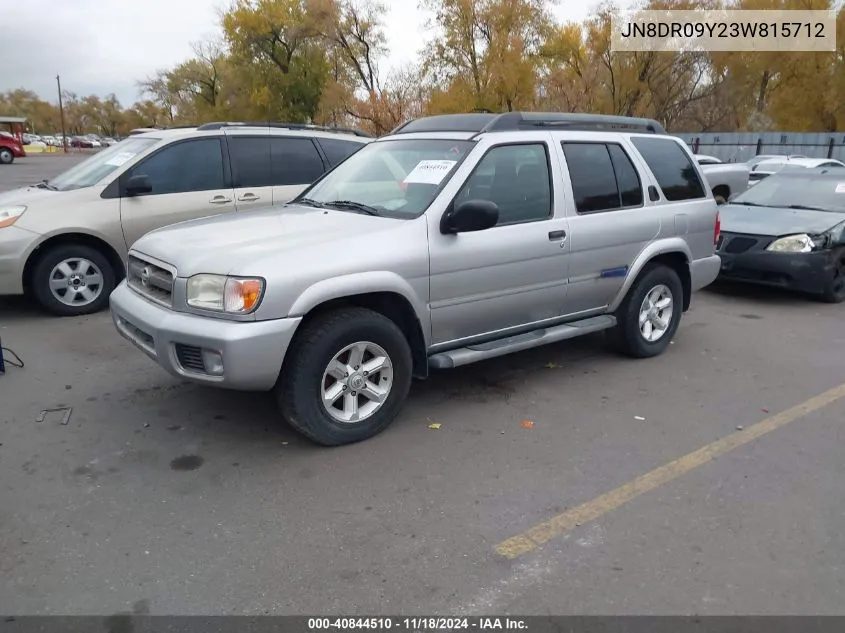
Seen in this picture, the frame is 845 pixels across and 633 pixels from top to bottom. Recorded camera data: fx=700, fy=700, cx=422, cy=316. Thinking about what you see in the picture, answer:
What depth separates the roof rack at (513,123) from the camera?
4836 mm

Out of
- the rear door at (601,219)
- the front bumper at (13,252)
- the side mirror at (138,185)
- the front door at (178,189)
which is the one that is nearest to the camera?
the rear door at (601,219)

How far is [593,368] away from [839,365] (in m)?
2.06

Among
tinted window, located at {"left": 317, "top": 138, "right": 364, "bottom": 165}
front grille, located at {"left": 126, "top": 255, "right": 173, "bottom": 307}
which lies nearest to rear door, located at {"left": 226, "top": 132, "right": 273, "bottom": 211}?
tinted window, located at {"left": 317, "top": 138, "right": 364, "bottom": 165}

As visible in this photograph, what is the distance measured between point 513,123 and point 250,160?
356cm

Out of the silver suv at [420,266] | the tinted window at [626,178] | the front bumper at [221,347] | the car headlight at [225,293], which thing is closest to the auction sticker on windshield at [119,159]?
the silver suv at [420,266]

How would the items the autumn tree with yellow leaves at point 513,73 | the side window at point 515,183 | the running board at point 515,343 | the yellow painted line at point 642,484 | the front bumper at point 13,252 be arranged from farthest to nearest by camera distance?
the autumn tree with yellow leaves at point 513,73 < the front bumper at point 13,252 < the side window at point 515,183 < the running board at point 515,343 < the yellow painted line at point 642,484

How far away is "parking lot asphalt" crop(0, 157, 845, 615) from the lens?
2.82 m

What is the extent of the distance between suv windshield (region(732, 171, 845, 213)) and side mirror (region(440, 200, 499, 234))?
20.1 feet

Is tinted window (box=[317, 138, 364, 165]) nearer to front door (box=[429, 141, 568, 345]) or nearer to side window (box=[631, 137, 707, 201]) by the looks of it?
side window (box=[631, 137, 707, 201])

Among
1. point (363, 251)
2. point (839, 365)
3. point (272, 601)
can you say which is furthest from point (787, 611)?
point (839, 365)

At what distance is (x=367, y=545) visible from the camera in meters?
3.12

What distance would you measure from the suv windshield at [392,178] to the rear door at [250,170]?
7.37 feet

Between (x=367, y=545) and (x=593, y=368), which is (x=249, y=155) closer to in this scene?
(x=593, y=368)

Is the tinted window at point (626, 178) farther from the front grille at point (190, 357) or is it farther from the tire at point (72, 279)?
the tire at point (72, 279)
